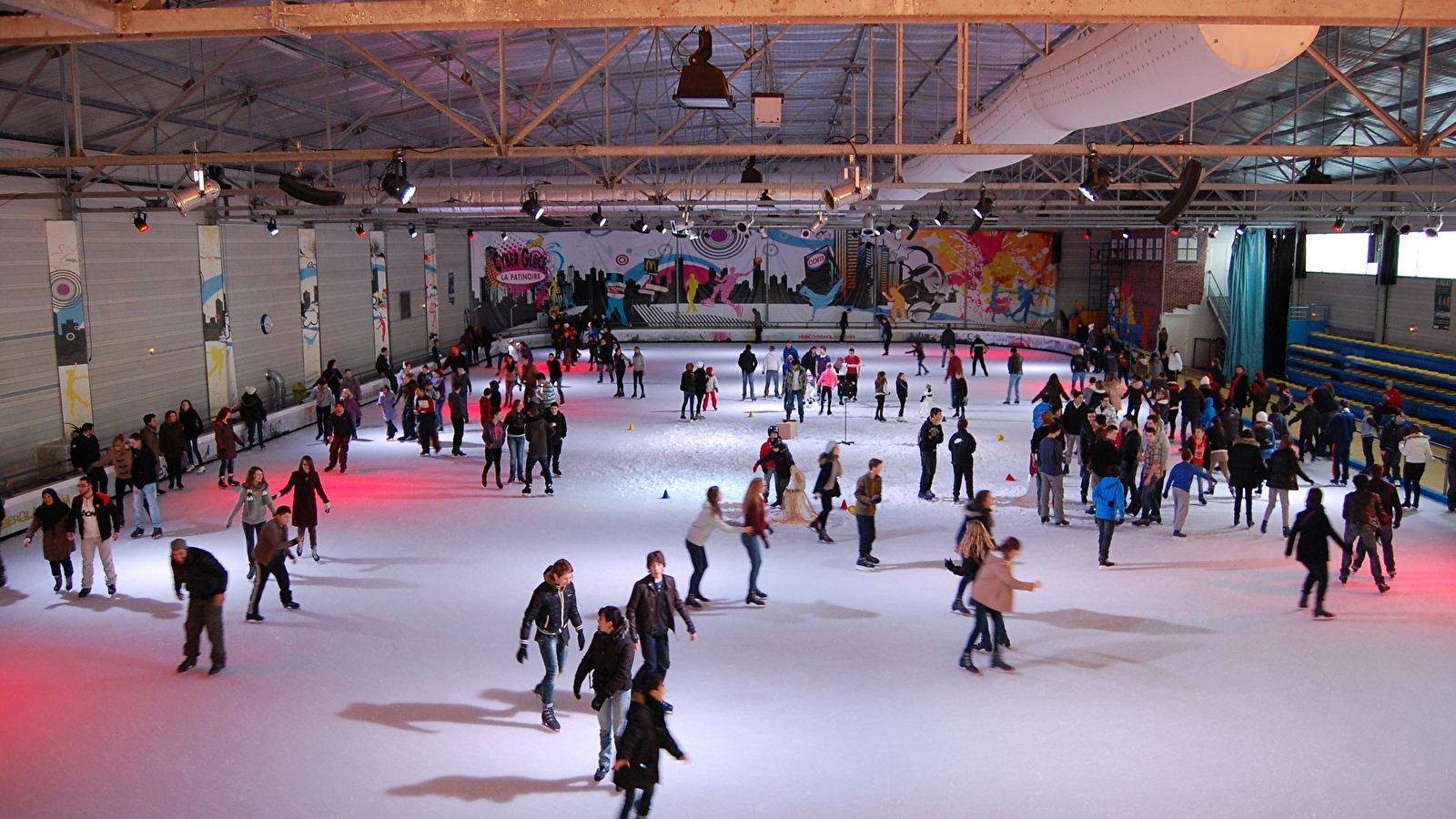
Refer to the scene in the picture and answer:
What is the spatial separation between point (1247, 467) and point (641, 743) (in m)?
9.16

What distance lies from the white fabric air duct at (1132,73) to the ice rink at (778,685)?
4007 mm

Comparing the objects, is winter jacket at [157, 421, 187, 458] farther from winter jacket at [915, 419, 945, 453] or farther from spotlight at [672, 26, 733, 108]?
winter jacket at [915, 419, 945, 453]

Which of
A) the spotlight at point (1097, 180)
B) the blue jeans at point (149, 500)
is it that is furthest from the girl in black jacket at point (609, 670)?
the blue jeans at point (149, 500)

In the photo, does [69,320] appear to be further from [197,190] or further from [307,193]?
[307,193]

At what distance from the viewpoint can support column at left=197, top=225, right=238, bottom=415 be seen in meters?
19.3

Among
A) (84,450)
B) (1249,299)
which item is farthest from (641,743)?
(1249,299)

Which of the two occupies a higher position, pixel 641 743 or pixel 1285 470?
pixel 1285 470

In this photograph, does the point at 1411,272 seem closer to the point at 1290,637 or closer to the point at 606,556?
the point at 1290,637

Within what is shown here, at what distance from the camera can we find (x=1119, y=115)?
26.2 ft

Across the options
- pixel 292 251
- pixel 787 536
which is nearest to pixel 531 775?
pixel 787 536

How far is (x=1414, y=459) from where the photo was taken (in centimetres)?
1307

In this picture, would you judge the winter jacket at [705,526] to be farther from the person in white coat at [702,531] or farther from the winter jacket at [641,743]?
the winter jacket at [641,743]

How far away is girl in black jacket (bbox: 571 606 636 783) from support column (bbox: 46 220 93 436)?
12564 millimetres

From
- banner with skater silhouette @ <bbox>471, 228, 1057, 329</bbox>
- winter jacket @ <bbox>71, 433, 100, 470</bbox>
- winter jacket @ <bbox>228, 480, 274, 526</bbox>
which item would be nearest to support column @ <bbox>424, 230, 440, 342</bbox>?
banner with skater silhouette @ <bbox>471, 228, 1057, 329</bbox>
